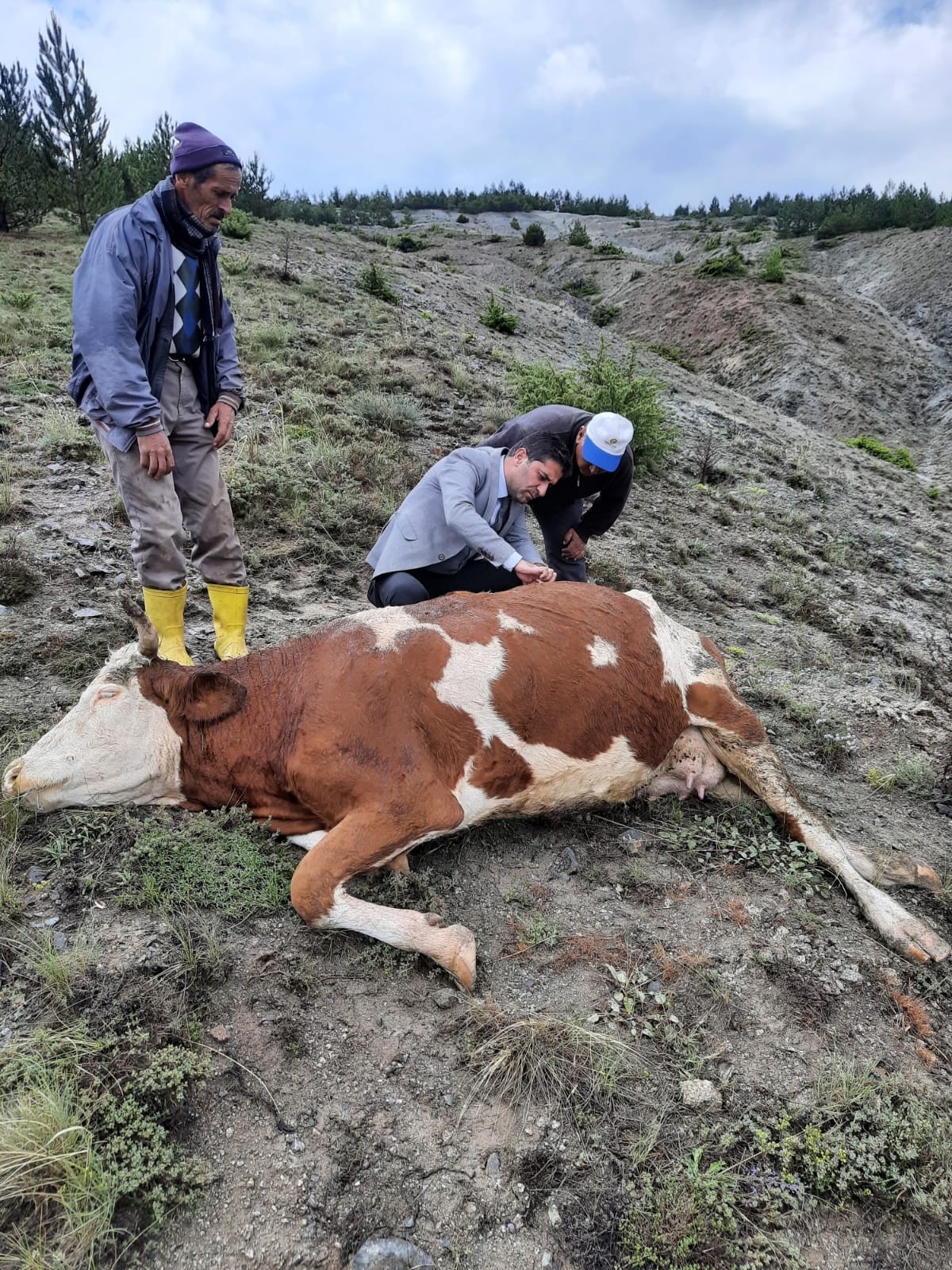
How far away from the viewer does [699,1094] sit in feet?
8.77

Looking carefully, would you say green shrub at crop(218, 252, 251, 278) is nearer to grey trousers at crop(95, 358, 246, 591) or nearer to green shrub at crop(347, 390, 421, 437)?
green shrub at crop(347, 390, 421, 437)

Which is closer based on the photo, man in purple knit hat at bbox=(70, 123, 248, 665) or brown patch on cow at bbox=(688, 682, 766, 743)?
man in purple knit hat at bbox=(70, 123, 248, 665)

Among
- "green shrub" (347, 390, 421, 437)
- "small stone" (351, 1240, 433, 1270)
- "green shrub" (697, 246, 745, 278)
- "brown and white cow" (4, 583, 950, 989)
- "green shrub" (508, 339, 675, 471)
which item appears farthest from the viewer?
"green shrub" (697, 246, 745, 278)

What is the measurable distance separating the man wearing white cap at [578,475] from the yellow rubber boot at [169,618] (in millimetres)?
2449

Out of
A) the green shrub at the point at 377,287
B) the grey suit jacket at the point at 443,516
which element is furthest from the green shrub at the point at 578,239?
the grey suit jacket at the point at 443,516

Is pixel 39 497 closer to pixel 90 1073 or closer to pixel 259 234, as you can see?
pixel 90 1073

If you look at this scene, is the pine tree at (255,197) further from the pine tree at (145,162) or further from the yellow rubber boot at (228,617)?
the yellow rubber boot at (228,617)

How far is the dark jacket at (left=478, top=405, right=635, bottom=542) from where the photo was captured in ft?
17.9

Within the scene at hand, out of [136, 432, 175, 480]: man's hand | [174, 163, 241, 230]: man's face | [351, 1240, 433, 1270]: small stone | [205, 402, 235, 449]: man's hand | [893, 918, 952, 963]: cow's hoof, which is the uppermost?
[174, 163, 241, 230]: man's face

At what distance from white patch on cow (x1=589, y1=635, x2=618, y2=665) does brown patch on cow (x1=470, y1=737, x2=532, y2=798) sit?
0.68 m

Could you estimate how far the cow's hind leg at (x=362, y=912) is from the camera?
3064mm

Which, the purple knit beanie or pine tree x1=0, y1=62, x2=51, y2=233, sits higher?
pine tree x1=0, y1=62, x2=51, y2=233

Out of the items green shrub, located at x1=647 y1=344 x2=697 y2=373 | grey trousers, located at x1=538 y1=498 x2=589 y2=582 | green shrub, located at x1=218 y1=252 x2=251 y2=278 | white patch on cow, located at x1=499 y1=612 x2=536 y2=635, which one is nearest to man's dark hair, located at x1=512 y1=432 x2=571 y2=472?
grey trousers, located at x1=538 y1=498 x2=589 y2=582

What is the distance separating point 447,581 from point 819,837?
2.84 metres
